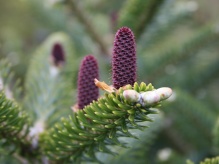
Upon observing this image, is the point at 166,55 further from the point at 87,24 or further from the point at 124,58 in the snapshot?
the point at 124,58

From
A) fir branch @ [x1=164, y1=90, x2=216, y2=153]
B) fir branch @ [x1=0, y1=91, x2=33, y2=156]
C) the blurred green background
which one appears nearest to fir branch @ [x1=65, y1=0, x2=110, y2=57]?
the blurred green background

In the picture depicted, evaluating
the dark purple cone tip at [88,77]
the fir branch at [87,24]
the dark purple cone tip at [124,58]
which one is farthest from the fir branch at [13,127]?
the fir branch at [87,24]

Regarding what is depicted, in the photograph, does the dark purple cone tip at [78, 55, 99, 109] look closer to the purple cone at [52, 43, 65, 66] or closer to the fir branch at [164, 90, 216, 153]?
the purple cone at [52, 43, 65, 66]

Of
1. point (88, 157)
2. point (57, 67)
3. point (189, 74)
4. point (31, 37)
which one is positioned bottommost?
point (88, 157)

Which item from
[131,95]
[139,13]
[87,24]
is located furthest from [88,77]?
[87,24]

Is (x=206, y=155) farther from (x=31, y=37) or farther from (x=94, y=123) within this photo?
(x=31, y=37)

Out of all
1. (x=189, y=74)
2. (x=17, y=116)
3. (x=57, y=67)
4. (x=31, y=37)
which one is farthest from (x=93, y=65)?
(x=31, y=37)

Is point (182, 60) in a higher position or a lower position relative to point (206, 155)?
higher
